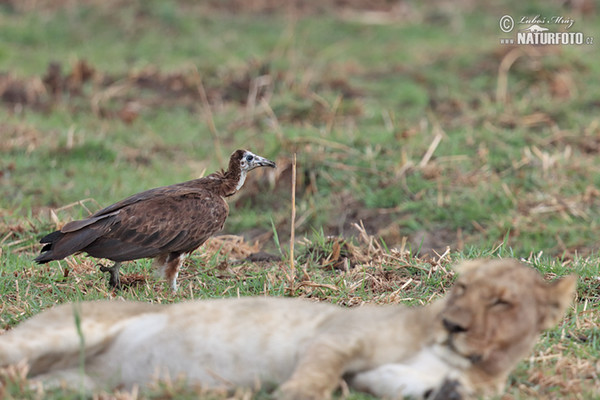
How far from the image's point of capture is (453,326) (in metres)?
3.80

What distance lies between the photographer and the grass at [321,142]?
632 centimetres

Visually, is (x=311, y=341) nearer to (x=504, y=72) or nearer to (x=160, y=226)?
(x=160, y=226)

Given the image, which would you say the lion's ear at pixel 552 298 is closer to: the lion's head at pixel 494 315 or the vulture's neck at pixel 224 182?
the lion's head at pixel 494 315

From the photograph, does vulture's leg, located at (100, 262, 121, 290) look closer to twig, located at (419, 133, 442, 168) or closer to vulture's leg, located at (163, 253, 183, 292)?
vulture's leg, located at (163, 253, 183, 292)

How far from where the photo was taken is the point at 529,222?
8602 millimetres

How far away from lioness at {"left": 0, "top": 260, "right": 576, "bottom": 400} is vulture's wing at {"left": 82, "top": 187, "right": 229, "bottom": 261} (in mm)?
1675

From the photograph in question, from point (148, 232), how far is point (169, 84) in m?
7.89

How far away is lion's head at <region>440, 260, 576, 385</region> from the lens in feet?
12.4

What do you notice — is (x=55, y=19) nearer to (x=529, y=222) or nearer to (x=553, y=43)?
(x=553, y=43)

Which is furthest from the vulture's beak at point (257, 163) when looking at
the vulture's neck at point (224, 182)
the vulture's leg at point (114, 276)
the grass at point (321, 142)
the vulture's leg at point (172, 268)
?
the vulture's leg at point (114, 276)

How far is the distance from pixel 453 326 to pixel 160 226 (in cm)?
294

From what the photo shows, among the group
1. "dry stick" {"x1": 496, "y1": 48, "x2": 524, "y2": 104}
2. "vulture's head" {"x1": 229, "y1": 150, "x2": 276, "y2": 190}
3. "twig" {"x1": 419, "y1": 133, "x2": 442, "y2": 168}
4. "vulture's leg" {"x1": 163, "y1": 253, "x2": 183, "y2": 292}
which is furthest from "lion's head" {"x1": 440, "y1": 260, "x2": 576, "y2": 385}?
"dry stick" {"x1": 496, "y1": 48, "x2": 524, "y2": 104}

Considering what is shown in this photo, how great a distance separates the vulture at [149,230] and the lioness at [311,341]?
164 centimetres

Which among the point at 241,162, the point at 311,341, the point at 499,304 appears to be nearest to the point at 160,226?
the point at 241,162
